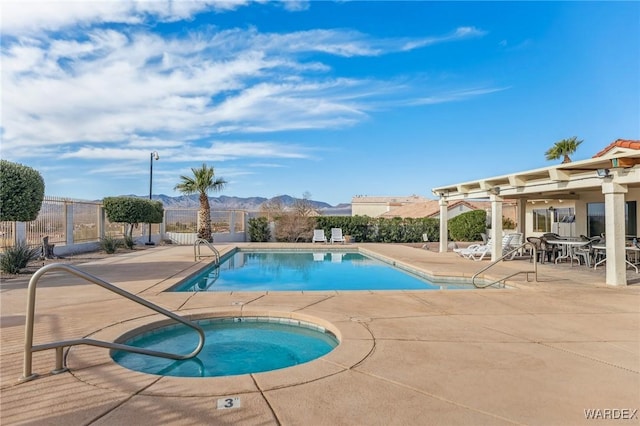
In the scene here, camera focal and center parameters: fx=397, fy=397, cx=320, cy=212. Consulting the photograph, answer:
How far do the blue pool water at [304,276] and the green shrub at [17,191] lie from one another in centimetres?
503

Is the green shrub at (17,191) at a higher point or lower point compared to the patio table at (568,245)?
higher

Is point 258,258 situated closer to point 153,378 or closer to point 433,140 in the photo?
point 153,378

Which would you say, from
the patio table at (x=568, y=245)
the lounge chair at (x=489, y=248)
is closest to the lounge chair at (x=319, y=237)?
the lounge chair at (x=489, y=248)

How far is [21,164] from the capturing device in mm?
11117

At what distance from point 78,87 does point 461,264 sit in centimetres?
1527

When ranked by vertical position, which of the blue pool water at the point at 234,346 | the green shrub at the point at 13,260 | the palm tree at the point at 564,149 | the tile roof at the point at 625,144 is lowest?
the blue pool water at the point at 234,346

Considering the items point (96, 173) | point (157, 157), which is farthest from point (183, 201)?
point (157, 157)

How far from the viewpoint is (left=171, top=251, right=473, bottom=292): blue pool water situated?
10.5 metres

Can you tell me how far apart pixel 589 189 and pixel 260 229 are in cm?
1761

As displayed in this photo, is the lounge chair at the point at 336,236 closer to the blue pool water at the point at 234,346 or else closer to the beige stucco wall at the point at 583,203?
the beige stucco wall at the point at 583,203

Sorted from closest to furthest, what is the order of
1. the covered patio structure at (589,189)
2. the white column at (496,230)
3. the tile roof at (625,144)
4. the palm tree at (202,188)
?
the covered patio structure at (589,189) < the tile roof at (625,144) < the white column at (496,230) < the palm tree at (202,188)

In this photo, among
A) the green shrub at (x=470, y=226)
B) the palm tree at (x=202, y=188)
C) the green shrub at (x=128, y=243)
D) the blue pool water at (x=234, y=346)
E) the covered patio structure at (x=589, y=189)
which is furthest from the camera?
the palm tree at (x=202, y=188)

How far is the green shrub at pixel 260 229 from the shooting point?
25188mm

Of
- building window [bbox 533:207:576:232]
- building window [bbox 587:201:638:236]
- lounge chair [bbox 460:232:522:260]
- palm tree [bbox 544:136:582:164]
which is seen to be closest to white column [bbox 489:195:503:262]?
lounge chair [bbox 460:232:522:260]
